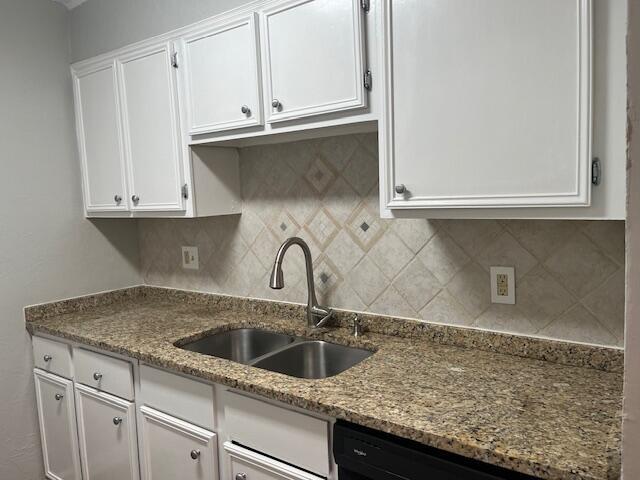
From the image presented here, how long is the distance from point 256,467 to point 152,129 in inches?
56.8

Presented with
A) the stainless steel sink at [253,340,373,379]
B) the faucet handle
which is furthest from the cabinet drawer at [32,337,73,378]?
the faucet handle

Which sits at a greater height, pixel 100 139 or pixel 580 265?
pixel 100 139

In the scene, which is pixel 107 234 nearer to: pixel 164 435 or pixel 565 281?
pixel 164 435

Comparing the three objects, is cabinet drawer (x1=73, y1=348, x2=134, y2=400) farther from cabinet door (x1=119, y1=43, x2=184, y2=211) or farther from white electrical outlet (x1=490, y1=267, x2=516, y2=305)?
white electrical outlet (x1=490, y1=267, x2=516, y2=305)

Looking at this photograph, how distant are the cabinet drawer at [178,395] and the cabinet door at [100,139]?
88 centimetres

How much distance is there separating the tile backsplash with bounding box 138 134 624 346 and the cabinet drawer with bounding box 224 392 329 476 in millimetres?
625

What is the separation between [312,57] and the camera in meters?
1.56

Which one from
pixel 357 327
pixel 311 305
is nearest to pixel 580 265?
pixel 357 327

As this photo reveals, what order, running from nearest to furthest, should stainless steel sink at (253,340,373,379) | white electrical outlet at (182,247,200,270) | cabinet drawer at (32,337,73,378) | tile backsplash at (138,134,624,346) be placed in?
tile backsplash at (138,134,624,346) → stainless steel sink at (253,340,373,379) → cabinet drawer at (32,337,73,378) → white electrical outlet at (182,247,200,270)

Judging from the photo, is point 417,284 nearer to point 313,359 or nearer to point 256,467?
point 313,359

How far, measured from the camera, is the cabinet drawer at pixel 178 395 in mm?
1607

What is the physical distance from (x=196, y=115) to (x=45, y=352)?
1.36 meters

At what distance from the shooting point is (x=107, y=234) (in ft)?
8.65

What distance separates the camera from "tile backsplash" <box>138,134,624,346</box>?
143 cm
